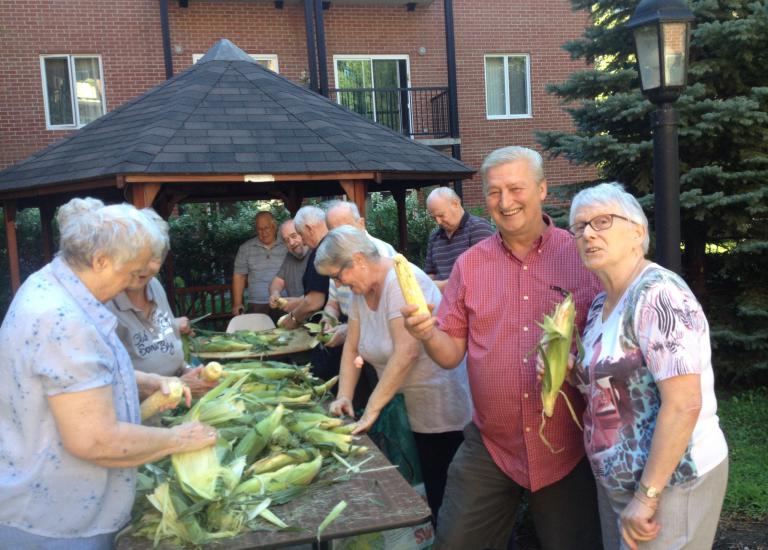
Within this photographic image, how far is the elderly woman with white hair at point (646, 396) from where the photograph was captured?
240 cm

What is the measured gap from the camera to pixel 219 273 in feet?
41.0

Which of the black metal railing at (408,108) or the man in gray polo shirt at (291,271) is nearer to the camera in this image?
the man in gray polo shirt at (291,271)

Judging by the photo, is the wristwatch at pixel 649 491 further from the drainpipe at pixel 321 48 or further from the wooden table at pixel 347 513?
the drainpipe at pixel 321 48

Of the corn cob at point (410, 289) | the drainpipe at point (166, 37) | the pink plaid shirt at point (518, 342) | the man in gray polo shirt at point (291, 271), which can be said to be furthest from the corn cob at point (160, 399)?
A: the drainpipe at point (166, 37)

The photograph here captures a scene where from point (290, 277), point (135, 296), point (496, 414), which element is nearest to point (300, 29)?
point (290, 277)

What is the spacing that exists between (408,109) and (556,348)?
14.2 m

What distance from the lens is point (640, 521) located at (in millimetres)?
2463

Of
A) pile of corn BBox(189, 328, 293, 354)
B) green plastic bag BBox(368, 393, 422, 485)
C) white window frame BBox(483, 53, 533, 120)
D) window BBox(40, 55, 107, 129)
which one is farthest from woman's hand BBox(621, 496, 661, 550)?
white window frame BBox(483, 53, 533, 120)

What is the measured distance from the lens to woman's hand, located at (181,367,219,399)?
12.8 feet

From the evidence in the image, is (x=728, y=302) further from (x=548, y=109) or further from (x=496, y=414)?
(x=548, y=109)

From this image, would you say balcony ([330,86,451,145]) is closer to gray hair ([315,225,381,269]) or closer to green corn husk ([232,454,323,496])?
gray hair ([315,225,381,269])

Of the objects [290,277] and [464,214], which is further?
[290,277]

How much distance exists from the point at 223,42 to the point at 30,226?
16.0 ft

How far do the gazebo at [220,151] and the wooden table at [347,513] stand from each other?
5.19m
